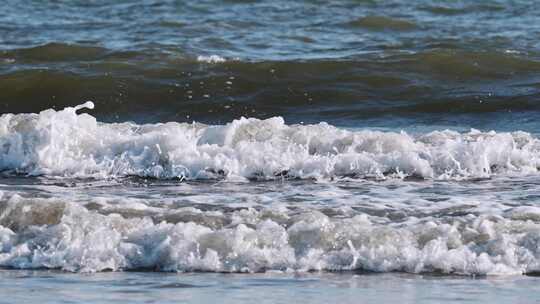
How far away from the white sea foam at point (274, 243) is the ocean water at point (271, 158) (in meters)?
0.01

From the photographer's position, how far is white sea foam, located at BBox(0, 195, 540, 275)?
6219mm

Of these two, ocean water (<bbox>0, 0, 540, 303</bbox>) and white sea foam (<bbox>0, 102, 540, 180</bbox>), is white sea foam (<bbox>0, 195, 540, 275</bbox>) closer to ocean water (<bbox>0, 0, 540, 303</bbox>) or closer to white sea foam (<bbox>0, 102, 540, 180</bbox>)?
ocean water (<bbox>0, 0, 540, 303</bbox>)

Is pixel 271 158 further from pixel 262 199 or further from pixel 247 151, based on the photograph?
pixel 262 199

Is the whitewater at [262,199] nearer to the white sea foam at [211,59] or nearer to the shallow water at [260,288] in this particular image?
the shallow water at [260,288]

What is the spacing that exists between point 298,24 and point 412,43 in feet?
6.00

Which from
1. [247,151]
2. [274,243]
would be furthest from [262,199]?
[247,151]

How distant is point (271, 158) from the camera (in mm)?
8773

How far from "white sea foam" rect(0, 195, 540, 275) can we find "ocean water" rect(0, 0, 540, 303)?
1 cm

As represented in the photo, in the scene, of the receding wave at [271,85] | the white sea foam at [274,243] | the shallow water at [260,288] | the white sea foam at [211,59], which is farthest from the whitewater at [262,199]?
the white sea foam at [211,59]

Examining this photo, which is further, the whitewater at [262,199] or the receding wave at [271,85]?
the receding wave at [271,85]

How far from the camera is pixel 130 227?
6.61 metres

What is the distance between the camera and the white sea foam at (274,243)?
6.22m

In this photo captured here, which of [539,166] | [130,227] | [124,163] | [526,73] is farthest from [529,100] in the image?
[130,227]

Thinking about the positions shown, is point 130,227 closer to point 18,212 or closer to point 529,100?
point 18,212
